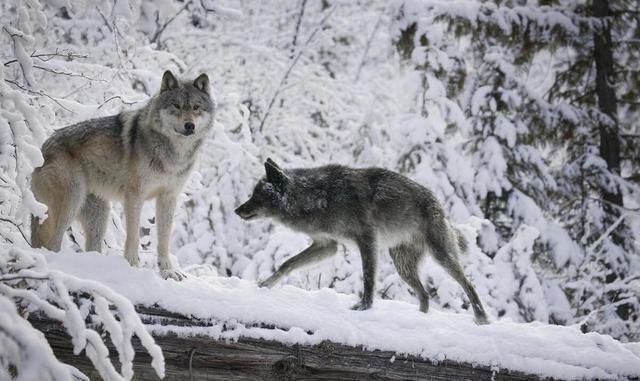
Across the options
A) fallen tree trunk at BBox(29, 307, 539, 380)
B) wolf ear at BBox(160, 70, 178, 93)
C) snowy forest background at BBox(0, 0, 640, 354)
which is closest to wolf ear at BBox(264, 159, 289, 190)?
wolf ear at BBox(160, 70, 178, 93)

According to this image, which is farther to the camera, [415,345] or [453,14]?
[453,14]

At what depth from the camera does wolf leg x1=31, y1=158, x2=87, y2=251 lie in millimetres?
4535

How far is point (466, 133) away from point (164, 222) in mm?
6958

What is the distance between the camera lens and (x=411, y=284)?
548cm

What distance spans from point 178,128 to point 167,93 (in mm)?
443

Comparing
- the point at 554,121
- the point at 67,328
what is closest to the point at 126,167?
the point at 67,328

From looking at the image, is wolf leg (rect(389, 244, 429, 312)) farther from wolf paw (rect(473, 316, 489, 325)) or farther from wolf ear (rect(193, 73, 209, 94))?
wolf ear (rect(193, 73, 209, 94))

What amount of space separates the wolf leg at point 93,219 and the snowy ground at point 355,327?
1.16m

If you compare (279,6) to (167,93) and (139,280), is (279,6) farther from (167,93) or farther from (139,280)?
(139,280)

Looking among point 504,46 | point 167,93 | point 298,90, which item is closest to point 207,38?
point 298,90

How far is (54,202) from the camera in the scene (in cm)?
455

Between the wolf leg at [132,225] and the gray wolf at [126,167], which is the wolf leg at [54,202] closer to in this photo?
the gray wolf at [126,167]

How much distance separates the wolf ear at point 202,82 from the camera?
535 centimetres

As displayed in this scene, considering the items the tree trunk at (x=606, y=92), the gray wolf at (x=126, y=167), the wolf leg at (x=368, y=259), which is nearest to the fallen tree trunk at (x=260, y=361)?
the wolf leg at (x=368, y=259)
